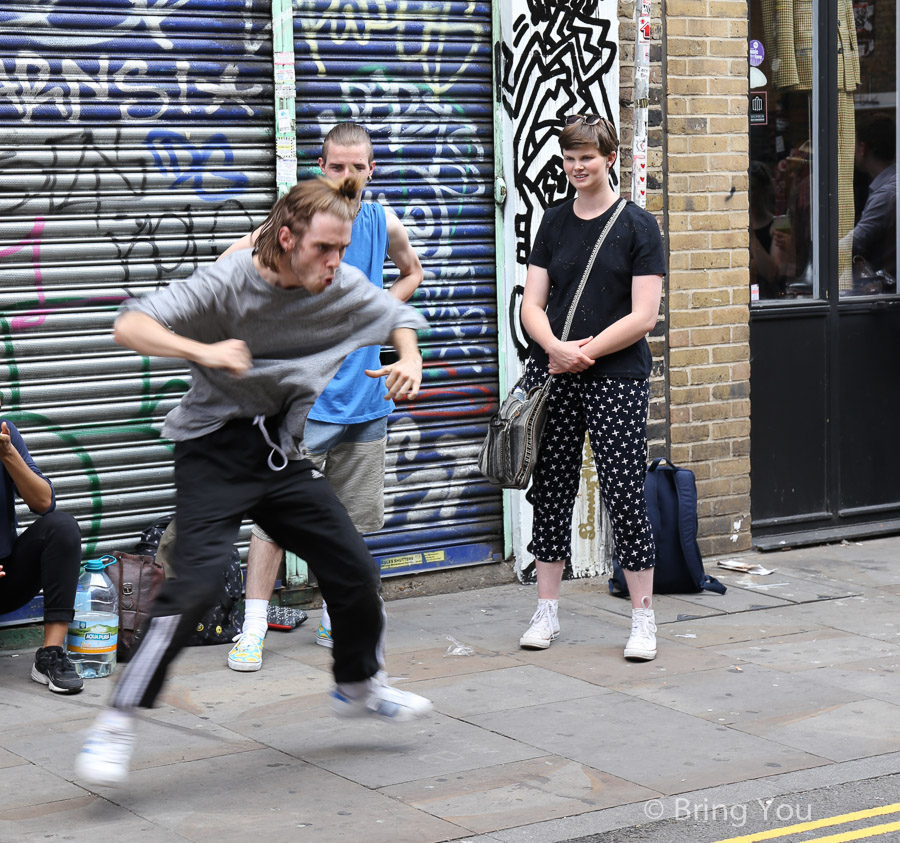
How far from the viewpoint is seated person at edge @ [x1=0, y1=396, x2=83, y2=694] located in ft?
18.4

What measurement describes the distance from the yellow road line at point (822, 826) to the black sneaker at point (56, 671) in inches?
102

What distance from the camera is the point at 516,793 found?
4523 mm

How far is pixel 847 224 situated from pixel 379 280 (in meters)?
3.95

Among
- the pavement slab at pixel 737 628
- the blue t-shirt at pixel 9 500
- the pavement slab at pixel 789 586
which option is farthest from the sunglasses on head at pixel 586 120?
the pavement slab at pixel 789 586

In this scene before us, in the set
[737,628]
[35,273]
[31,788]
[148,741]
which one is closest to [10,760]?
[31,788]

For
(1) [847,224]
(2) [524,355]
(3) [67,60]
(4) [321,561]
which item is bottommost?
(4) [321,561]

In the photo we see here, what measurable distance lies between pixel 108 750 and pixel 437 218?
144 inches

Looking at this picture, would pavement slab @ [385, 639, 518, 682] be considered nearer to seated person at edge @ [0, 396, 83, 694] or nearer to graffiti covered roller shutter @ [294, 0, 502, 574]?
graffiti covered roller shutter @ [294, 0, 502, 574]

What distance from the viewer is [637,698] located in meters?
5.56

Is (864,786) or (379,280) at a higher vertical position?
(379,280)

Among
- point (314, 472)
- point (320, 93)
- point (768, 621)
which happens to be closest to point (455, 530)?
point (768, 621)

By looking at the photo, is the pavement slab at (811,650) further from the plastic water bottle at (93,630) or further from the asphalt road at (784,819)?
the plastic water bottle at (93,630)

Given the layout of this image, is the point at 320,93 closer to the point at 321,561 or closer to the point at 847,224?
the point at 321,561

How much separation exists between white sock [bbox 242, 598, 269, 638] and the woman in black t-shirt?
1.12 m
